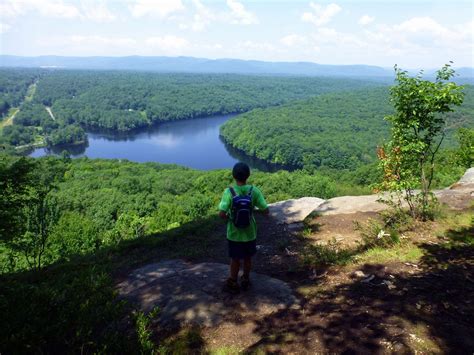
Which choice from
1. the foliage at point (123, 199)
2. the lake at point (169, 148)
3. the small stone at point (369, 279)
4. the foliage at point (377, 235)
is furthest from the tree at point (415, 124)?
the lake at point (169, 148)

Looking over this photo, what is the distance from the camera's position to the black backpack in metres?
5.12

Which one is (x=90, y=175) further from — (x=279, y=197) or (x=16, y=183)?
(x=16, y=183)

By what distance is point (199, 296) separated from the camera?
552 centimetres

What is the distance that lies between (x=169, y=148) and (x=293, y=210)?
356ft

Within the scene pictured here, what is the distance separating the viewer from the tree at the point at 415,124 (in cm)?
781

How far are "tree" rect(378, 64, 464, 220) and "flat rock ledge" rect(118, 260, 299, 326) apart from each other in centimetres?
451

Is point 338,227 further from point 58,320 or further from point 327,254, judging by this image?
point 58,320

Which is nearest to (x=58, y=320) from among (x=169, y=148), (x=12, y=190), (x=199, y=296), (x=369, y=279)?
(x=199, y=296)

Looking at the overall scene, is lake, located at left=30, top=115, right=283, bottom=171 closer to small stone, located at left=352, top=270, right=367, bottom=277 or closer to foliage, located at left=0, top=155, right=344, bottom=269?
foliage, located at left=0, top=155, right=344, bottom=269

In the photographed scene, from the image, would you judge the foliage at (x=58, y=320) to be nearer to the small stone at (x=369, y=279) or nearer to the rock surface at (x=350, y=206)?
the small stone at (x=369, y=279)

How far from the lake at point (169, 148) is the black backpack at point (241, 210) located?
297 feet

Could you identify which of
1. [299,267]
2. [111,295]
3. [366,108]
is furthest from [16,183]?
[366,108]

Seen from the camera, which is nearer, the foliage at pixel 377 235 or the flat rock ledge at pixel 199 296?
the flat rock ledge at pixel 199 296

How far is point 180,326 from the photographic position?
4.77 metres
